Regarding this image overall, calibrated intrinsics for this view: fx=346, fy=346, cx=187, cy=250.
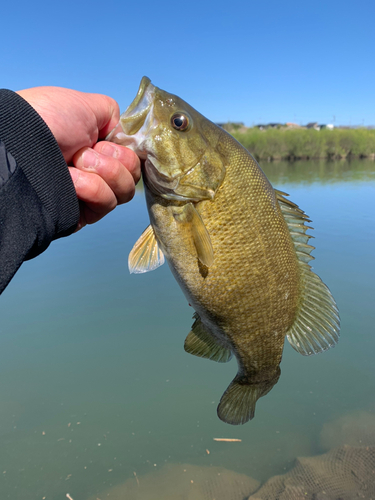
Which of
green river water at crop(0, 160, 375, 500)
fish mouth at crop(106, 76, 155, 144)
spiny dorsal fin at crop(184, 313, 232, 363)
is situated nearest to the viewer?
fish mouth at crop(106, 76, 155, 144)

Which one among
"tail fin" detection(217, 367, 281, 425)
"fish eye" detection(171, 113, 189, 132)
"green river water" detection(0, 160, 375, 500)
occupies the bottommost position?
"green river water" detection(0, 160, 375, 500)

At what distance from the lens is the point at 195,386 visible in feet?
20.0

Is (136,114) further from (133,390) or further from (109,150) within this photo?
(133,390)

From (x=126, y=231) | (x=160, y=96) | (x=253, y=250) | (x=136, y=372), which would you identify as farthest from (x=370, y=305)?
(x=126, y=231)

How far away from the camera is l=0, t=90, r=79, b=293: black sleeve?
146 cm

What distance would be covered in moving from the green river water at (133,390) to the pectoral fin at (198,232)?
3886mm

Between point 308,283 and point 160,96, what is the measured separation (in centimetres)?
148

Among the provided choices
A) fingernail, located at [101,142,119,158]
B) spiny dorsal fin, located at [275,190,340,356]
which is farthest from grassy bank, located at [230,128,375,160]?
fingernail, located at [101,142,119,158]

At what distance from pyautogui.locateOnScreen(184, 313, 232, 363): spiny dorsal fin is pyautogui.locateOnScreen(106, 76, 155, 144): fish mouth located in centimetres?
126

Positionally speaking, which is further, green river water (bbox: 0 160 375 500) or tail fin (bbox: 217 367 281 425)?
green river water (bbox: 0 160 375 500)

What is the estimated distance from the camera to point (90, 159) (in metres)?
1.95

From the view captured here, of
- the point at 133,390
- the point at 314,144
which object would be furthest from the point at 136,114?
the point at 314,144

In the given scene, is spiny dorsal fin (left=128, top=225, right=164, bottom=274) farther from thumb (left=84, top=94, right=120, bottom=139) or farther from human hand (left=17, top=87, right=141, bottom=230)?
thumb (left=84, top=94, right=120, bottom=139)

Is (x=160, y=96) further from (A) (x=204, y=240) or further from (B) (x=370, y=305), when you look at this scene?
(B) (x=370, y=305)
